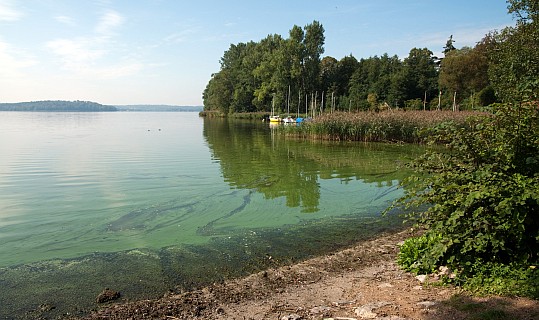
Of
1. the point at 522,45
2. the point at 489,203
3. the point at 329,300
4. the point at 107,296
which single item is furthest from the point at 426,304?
the point at 522,45

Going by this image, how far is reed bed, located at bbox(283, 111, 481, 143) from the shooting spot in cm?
3011

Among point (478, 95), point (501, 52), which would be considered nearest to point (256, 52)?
point (478, 95)

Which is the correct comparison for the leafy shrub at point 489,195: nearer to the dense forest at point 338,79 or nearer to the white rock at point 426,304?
the white rock at point 426,304

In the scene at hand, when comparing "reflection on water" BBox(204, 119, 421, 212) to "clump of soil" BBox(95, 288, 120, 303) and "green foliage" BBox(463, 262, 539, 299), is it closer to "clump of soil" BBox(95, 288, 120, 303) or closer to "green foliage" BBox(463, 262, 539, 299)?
"green foliage" BBox(463, 262, 539, 299)

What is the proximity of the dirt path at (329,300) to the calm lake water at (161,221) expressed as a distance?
633 millimetres

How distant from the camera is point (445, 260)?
220 inches

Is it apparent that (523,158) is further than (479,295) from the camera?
Yes

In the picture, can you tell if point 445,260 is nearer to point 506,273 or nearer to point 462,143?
point 506,273

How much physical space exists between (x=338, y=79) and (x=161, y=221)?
83.8m

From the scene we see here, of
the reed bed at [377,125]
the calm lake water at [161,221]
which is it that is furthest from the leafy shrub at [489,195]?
the reed bed at [377,125]

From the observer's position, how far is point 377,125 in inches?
1210

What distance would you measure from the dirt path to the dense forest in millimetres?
43413

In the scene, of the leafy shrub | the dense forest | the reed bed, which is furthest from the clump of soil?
the dense forest

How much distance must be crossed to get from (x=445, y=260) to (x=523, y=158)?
1.69 meters
